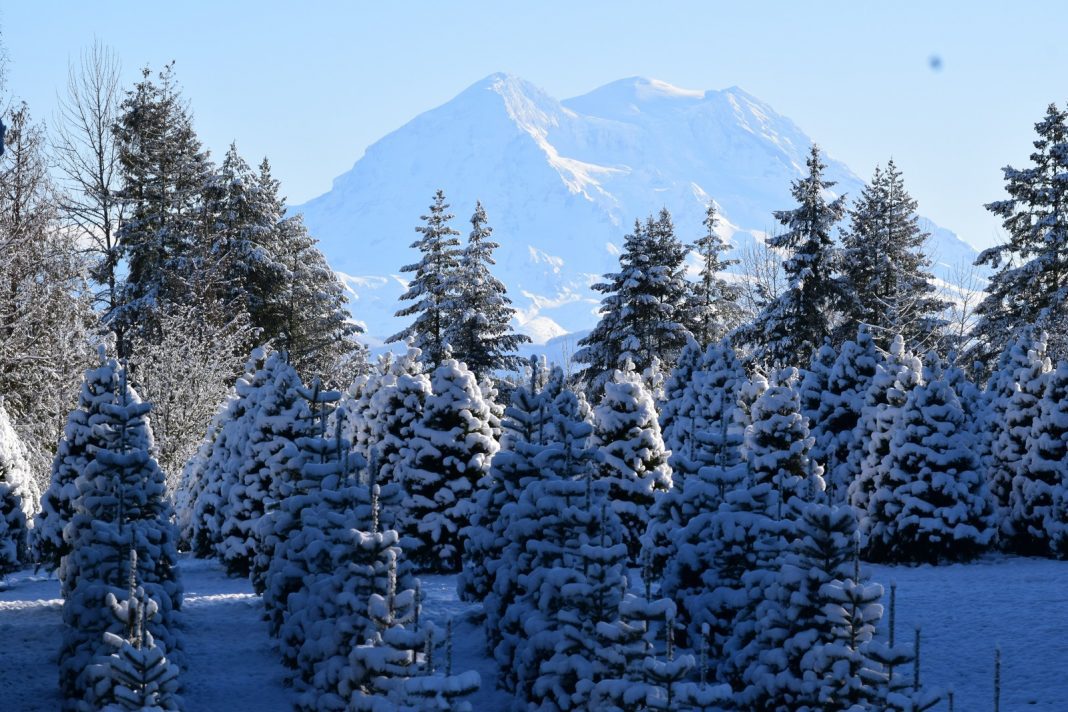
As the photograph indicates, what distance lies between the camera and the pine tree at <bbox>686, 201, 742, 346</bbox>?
147 ft

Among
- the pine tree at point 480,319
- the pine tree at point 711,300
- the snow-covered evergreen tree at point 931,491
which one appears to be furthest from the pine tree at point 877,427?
the pine tree at point 480,319

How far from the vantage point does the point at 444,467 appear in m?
19.9

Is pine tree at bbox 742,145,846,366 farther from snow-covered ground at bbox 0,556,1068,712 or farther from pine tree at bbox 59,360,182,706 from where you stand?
pine tree at bbox 59,360,182,706

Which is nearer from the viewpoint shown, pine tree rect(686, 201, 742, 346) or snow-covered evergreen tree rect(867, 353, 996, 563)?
snow-covered evergreen tree rect(867, 353, 996, 563)

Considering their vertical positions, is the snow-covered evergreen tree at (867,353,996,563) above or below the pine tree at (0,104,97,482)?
below

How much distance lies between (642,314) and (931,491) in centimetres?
2401

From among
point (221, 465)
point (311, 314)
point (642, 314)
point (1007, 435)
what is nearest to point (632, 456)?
point (221, 465)

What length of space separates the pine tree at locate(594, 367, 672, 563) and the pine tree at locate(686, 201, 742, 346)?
2464 centimetres

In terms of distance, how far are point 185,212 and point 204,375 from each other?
43.5 feet

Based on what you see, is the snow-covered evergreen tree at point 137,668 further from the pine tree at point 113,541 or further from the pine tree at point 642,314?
the pine tree at point 642,314

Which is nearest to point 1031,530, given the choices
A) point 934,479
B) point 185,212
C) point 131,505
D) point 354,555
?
point 934,479

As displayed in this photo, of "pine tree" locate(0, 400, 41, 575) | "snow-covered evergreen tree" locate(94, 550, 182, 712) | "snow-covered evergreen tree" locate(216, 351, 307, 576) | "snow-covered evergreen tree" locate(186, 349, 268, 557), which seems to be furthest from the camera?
"snow-covered evergreen tree" locate(186, 349, 268, 557)

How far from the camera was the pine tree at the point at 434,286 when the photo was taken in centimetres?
4503

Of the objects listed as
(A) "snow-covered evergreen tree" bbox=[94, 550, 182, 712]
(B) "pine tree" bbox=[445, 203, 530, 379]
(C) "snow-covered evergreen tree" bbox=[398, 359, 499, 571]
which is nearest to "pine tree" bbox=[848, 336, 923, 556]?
(C) "snow-covered evergreen tree" bbox=[398, 359, 499, 571]
